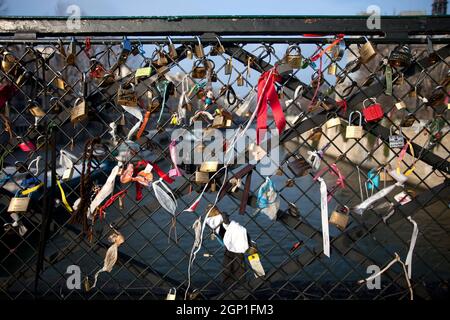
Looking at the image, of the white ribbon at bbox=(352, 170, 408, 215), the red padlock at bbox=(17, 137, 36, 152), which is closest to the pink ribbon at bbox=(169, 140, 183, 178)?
the red padlock at bbox=(17, 137, 36, 152)

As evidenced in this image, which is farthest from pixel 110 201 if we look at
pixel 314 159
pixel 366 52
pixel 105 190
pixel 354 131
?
pixel 366 52

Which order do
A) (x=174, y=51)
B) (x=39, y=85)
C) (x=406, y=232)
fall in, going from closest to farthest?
(x=174, y=51) < (x=39, y=85) < (x=406, y=232)

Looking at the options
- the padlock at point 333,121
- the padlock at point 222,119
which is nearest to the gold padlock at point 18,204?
the padlock at point 222,119

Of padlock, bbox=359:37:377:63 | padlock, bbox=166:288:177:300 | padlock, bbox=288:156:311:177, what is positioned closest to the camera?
padlock, bbox=359:37:377:63

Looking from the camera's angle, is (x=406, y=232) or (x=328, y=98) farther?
(x=406, y=232)

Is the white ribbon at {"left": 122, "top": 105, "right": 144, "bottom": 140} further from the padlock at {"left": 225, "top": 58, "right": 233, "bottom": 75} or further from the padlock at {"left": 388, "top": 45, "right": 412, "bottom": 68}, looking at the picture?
the padlock at {"left": 388, "top": 45, "right": 412, "bottom": 68}

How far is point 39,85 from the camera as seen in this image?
2.79m

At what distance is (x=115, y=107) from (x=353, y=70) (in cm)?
181

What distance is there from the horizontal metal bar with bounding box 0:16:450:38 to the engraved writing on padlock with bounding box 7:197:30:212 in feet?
4.04

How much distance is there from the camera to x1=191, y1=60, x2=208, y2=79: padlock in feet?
8.80
